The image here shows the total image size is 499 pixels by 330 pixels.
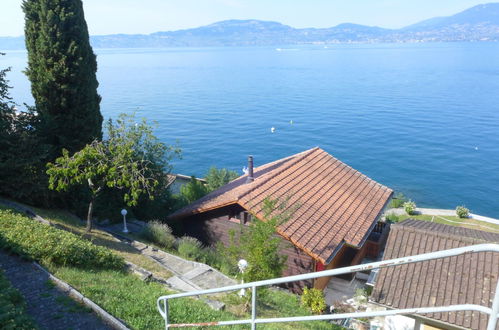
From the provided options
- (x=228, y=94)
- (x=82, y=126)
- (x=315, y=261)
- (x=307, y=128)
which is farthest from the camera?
(x=228, y=94)

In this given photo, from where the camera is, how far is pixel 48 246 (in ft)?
35.5

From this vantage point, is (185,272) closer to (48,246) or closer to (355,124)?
(48,246)

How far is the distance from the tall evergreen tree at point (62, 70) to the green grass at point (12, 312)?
1121 cm

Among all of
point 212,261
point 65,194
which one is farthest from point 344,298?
point 65,194

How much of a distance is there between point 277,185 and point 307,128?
44.8 metres

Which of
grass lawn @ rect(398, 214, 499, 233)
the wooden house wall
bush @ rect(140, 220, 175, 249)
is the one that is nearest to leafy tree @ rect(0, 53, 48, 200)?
bush @ rect(140, 220, 175, 249)

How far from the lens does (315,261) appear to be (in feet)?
51.9

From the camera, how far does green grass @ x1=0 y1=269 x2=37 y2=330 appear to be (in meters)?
6.54

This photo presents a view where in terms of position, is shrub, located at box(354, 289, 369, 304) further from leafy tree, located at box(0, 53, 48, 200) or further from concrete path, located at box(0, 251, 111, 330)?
leafy tree, located at box(0, 53, 48, 200)

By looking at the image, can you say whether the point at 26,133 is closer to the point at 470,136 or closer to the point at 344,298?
the point at 344,298

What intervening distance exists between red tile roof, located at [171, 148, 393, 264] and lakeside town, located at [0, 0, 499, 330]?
0.09 metres

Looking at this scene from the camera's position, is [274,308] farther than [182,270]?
No

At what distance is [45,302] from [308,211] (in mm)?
11872

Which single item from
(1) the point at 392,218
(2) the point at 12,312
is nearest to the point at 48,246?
(2) the point at 12,312
